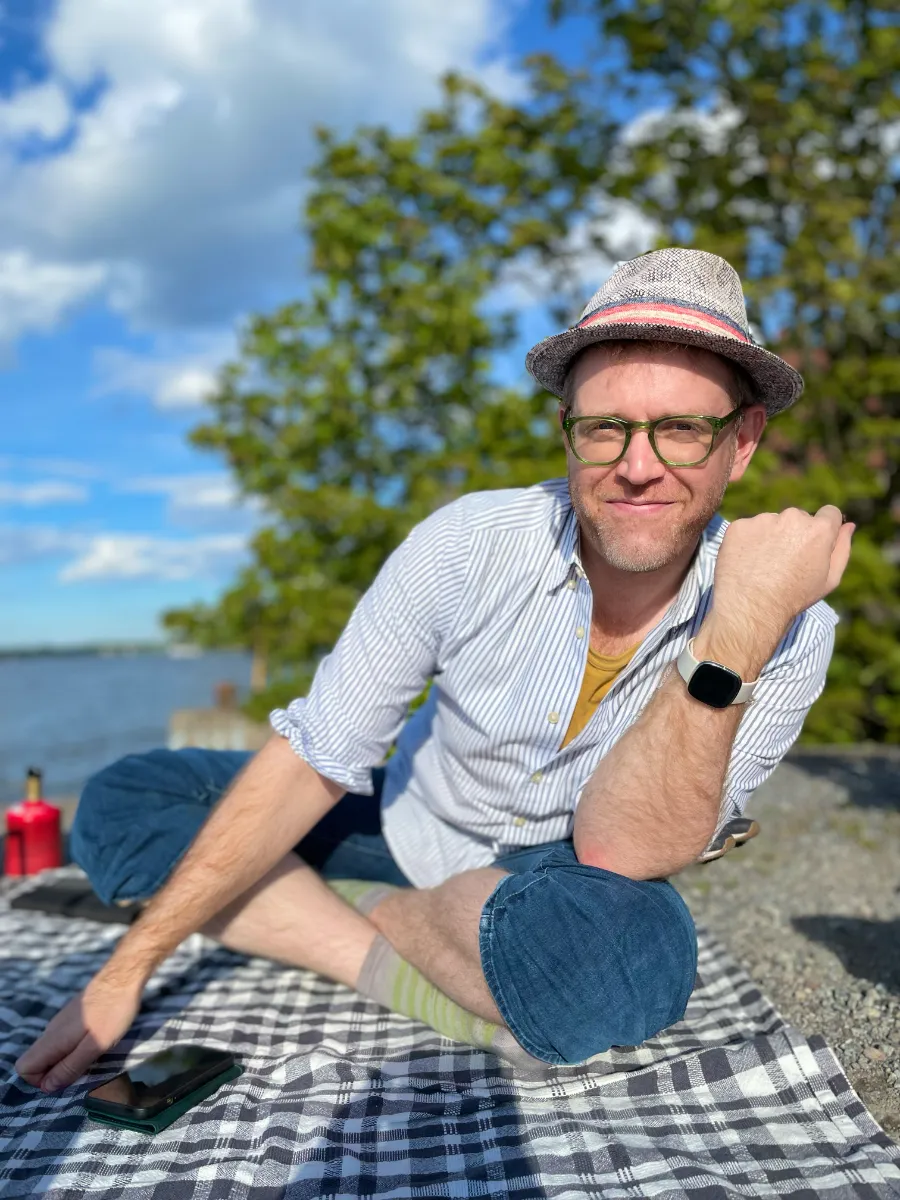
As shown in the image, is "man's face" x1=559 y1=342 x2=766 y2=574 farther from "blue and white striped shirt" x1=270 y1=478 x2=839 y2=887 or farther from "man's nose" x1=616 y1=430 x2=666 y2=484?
"blue and white striped shirt" x1=270 y1=478 x2=839 y2=887

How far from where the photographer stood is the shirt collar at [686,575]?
2205 mm

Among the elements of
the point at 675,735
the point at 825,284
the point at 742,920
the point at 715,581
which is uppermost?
the point at 825,284

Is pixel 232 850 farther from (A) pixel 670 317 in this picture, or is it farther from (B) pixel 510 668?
(A) pixel 670 317

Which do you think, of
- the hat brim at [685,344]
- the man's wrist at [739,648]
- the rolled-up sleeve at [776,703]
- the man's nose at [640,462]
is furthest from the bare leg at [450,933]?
Answer: the hat brim at [685,344]

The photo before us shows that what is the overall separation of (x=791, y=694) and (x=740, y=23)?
624cm

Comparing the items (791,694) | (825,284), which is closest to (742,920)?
(791,694)

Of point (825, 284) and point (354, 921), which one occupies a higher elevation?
point (825, 284)

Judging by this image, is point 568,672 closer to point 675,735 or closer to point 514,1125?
point 675,735

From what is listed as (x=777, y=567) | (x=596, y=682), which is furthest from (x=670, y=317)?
(x=596, y=682)

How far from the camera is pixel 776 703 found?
2.14m

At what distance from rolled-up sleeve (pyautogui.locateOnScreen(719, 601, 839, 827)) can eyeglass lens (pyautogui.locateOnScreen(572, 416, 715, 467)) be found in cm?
42

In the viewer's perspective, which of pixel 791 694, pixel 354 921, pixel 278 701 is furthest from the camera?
pixel 278 701

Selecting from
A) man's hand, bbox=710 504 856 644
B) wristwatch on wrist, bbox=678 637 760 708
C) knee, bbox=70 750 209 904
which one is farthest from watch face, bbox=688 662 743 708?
knee, bbox=70 750 209 904

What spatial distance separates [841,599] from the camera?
21.5ft
